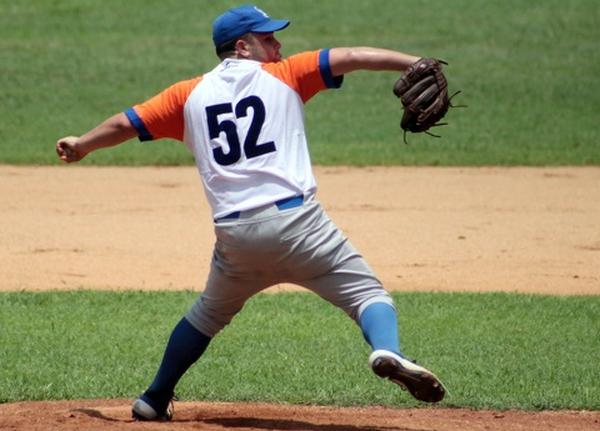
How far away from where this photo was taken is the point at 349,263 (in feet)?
19.0

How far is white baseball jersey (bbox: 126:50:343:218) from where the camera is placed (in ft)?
18.7

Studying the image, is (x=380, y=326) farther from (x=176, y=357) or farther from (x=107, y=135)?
(x=107, y=135)

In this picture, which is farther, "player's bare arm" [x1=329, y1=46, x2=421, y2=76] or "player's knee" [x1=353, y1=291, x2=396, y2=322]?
"player's knee" [x1=353, y1=291, x2=396, y2=322]

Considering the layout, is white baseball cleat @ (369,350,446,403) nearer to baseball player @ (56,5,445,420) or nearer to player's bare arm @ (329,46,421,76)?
baseball player @ (56,5,445,420)

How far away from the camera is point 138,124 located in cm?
594

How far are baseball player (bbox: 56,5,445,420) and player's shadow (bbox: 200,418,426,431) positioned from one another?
21.7 inches

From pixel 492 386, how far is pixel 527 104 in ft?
34.4

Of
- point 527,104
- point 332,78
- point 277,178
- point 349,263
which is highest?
point 332,78

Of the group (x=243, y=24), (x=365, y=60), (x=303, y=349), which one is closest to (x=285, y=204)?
(x=365, y=60)

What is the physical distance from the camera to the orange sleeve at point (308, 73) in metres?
5.75

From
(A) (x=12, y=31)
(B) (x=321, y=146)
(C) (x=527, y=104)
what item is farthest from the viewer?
(A) (x=12, y=31)

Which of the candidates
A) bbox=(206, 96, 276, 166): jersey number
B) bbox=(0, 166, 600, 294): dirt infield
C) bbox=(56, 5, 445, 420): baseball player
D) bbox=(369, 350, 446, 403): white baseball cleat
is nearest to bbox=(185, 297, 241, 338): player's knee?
bbox=(56, 5, 445, 420): baseball player

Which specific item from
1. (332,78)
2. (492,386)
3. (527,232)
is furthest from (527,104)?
(332,78)

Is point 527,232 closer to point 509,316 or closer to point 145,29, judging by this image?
point 509,316
